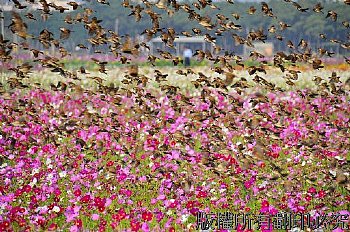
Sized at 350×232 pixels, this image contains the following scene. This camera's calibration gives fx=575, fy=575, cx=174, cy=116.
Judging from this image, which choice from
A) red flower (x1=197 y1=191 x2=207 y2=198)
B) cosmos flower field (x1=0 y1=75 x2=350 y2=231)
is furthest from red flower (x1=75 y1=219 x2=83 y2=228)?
red flower (x1=197 y1=191 x2=207 y2=198)

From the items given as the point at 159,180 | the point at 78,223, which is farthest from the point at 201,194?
the point at 78,223

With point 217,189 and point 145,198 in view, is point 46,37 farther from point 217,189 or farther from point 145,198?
point 217,189

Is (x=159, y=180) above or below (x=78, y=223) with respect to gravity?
below

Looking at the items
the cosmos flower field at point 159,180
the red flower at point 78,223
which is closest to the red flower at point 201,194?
the cosmos flower field at point 159,180

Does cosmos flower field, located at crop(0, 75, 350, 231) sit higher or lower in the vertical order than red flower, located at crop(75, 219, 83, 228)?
lower

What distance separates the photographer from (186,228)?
14.5 feet

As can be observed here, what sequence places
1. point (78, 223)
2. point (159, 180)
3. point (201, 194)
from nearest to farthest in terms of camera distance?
point (78, 223) < point (201, 194) < point (159, 180)

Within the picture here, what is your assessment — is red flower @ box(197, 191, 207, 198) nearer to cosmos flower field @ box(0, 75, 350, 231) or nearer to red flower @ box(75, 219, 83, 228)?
cosmos flower field @ box(0, 75, 350, 231)

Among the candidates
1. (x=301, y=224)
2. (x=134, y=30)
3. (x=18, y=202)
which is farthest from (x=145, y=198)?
(x=134, y=30)

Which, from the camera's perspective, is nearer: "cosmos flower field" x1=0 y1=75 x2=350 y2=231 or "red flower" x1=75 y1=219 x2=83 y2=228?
"red flower" x1=75 y1=219 x2=83 y2=228

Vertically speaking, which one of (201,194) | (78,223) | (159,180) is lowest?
(159,180)

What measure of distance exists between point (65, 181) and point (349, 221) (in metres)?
2.87

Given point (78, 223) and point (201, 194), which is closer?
point (78, 223)

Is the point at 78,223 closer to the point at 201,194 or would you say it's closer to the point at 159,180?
the point at 201,194
